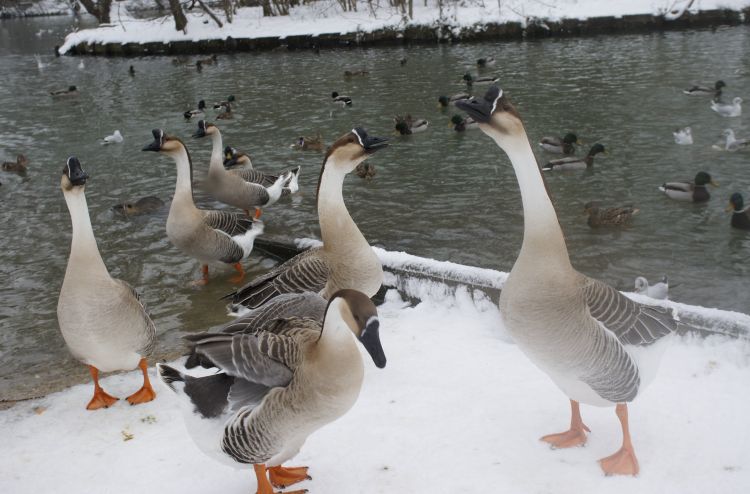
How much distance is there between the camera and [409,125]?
13.4 meters

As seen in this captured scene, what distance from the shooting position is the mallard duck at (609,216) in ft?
26.9

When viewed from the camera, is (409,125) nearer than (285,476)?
No

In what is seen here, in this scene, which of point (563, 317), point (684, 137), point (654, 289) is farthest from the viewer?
point (684, 137)

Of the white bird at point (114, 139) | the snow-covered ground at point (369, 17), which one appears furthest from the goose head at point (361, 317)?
the snow-covered ground at point (369, 17)

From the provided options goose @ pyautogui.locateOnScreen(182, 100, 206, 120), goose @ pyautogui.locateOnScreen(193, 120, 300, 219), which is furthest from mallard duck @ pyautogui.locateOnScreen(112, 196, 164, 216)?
goose @ pyautogui.locateOnScreen(182, 100, 206, 120)

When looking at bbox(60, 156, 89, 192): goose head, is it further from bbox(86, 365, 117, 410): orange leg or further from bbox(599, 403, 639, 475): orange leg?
bbox(599, 403, 639, 475): orange leg

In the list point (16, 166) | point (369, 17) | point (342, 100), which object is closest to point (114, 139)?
point (16, 166)

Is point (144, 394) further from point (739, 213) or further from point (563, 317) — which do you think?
point (739, 213)

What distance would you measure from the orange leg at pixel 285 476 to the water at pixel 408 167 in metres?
2.33

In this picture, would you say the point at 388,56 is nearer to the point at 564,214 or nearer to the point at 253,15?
the point at 253,15

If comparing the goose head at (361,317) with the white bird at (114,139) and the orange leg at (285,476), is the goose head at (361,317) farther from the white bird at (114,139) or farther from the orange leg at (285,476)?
the white bird at (114,139)

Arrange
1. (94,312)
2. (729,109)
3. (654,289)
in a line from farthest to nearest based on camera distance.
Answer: (729,109) → (654,289) → (94,312)

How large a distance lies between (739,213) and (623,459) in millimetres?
5694

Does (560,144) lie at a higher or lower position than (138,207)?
higher
